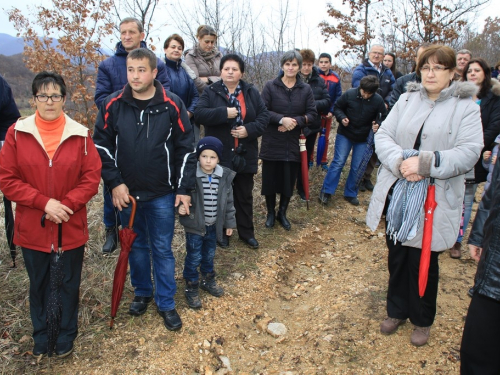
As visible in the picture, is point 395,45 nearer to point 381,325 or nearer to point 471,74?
point 471,74

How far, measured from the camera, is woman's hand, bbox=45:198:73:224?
2617 mm

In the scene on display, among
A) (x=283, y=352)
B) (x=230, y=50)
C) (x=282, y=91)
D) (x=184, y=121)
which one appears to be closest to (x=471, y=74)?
(x=282, y=91)

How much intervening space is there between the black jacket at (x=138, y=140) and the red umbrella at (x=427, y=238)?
1.97 meters

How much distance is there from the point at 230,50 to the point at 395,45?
537 cm

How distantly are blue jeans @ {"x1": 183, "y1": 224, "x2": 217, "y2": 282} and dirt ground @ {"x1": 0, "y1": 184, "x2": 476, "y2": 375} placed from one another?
0.29m

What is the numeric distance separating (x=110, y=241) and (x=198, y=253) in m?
1.24

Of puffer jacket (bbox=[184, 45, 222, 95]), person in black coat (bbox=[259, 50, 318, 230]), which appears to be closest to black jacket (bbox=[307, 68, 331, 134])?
person in black coat (bbox=[259, 50, 318, 230])

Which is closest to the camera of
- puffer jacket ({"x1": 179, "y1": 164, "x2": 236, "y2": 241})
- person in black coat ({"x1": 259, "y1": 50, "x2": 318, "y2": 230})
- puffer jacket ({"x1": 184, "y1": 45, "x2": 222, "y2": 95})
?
puffer jacket ({"x1": 179, "y1": 164, "x2": 236, "y2": 241})

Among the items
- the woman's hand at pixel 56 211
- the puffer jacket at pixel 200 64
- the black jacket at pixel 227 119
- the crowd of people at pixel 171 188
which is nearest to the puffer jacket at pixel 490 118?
the crowd of people at pixel 171 188

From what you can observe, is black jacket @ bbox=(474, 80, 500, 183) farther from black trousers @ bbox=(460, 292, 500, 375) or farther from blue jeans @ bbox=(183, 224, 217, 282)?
blue jeans @ bbox=(183, 224, 217, 282)

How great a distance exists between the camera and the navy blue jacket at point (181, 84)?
4867mm

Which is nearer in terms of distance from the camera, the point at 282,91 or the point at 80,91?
the point at 282,91

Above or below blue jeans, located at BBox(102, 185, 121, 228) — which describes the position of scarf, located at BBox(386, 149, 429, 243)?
above

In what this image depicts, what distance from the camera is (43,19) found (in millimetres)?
7621
